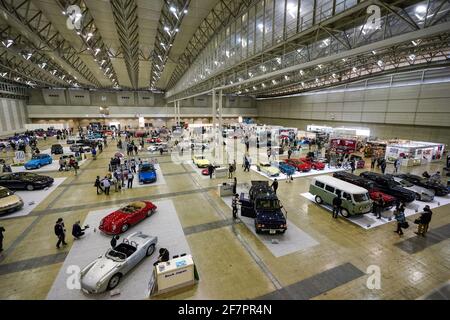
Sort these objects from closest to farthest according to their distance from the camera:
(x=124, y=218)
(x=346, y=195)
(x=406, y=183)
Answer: (x=124, y=218) < (x=346, y=195) < (x=406, y=183)

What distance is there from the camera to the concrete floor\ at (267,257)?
6.42 m

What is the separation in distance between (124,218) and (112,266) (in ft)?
11.4

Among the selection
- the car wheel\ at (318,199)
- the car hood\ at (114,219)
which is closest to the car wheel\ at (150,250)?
the car hood\ at (114,219)

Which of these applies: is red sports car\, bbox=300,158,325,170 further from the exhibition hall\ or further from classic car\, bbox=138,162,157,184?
classic car\, bbox=138,162,157,184

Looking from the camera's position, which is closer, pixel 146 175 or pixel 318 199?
pixel 318 199

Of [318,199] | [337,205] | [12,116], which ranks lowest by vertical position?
[318,199]

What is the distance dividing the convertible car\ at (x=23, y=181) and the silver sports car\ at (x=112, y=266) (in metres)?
12.2

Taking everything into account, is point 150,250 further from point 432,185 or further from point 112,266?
point 432,185

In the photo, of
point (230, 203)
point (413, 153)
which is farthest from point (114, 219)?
point (413, 153)

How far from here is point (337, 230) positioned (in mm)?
9945

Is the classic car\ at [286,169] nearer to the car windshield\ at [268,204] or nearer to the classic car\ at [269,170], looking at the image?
the classic car\ at [269,170]

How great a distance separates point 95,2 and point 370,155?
3071cm

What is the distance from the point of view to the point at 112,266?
6.40 m
